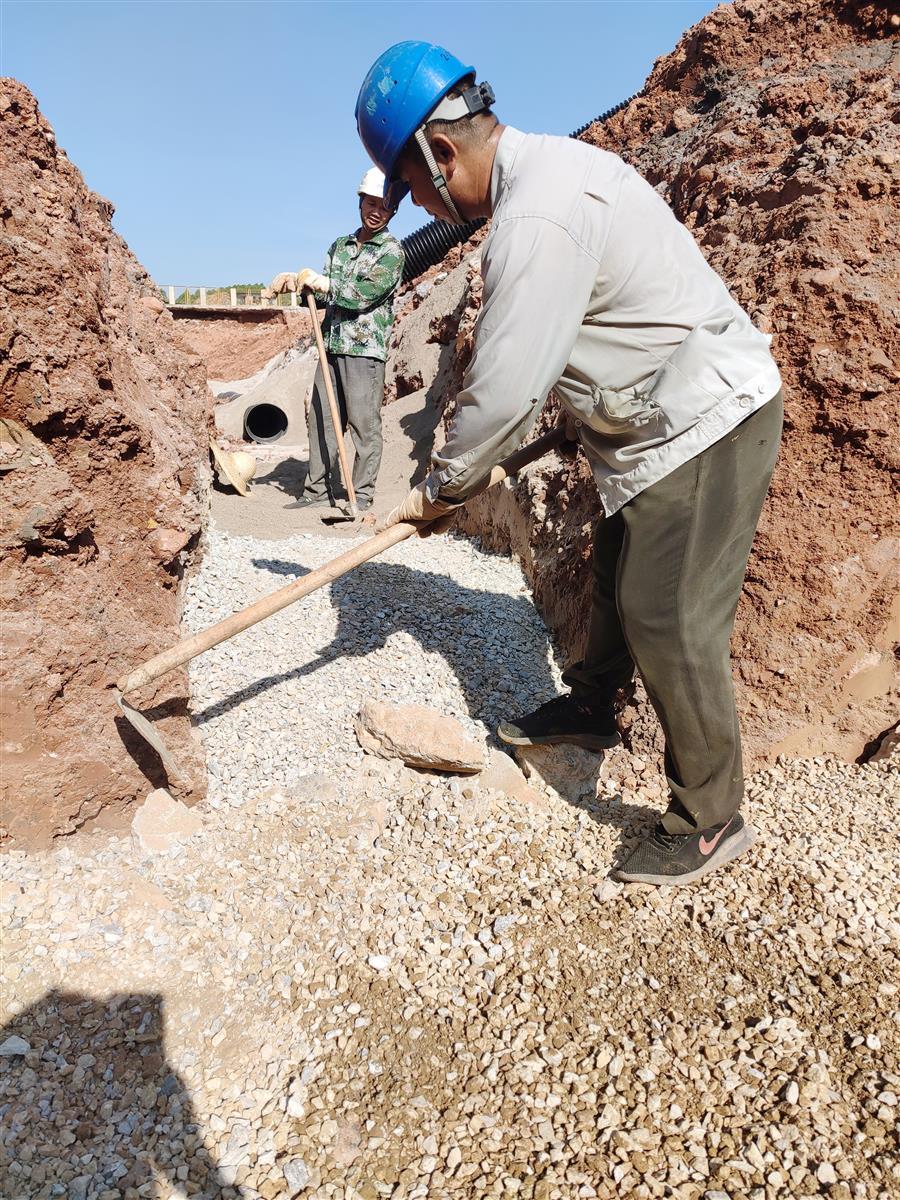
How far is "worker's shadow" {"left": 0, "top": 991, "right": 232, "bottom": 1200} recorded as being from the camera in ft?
5.41

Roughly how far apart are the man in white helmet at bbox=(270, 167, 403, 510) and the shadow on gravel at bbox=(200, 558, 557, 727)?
89.4 inches

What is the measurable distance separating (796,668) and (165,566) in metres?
2.46

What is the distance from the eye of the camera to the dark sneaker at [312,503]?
633 cm

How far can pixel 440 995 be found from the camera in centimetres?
203

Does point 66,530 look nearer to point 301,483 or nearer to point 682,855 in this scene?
point 682,855

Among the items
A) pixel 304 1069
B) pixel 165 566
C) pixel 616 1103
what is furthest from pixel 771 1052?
pixel 165 566

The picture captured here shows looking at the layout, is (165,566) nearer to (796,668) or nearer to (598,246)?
(598,246)

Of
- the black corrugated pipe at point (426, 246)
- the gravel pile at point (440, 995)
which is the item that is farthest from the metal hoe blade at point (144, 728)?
the black corrugated pipe at point (426, 246)

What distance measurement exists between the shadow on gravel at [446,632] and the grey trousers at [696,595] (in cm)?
114

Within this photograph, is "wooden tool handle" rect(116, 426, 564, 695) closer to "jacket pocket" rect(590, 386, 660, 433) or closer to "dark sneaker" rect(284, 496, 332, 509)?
"jacket pocket" rect(590, 386, 660, 433)

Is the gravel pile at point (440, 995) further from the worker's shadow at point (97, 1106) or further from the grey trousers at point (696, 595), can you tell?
the grey trousers at point (696, 595)

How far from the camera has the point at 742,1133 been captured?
159cm

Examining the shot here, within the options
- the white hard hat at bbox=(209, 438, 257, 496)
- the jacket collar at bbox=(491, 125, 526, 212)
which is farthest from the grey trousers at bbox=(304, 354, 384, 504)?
the jacket collar at bbox=(491, 125, 526, 212)

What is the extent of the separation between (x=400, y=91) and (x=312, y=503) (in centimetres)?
466
